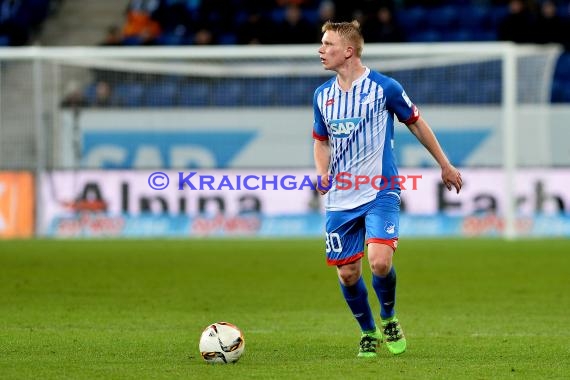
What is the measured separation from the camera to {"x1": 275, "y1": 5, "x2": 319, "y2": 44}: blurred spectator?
23.9 meters

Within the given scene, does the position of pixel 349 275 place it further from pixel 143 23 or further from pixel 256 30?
pixel 143 23

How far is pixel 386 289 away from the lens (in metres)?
8.61

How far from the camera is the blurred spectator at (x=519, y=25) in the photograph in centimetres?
2336

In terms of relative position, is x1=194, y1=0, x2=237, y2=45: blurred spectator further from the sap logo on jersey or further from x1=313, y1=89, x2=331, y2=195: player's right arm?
the sap logo on jersey

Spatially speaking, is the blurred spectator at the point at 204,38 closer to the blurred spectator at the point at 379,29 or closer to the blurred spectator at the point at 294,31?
the blurred spectator at the point at 294,31

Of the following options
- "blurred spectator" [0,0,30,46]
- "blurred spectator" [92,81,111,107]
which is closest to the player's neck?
"blurred spectator" [92,81,111,107]

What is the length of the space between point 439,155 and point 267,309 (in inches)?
166

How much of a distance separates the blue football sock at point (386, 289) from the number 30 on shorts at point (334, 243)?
11.6 inches

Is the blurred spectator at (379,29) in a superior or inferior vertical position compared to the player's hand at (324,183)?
inferior

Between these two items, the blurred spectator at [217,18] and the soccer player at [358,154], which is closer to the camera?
the soccer player at [358,154]

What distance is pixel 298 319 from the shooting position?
449 inches

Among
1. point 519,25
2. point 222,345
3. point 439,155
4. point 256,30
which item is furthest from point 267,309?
point 519,25

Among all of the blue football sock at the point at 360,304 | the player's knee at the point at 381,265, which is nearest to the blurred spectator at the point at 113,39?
the blue football sock at the point at 360,304

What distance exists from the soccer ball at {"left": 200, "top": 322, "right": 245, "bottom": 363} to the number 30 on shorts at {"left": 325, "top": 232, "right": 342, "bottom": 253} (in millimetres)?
890
